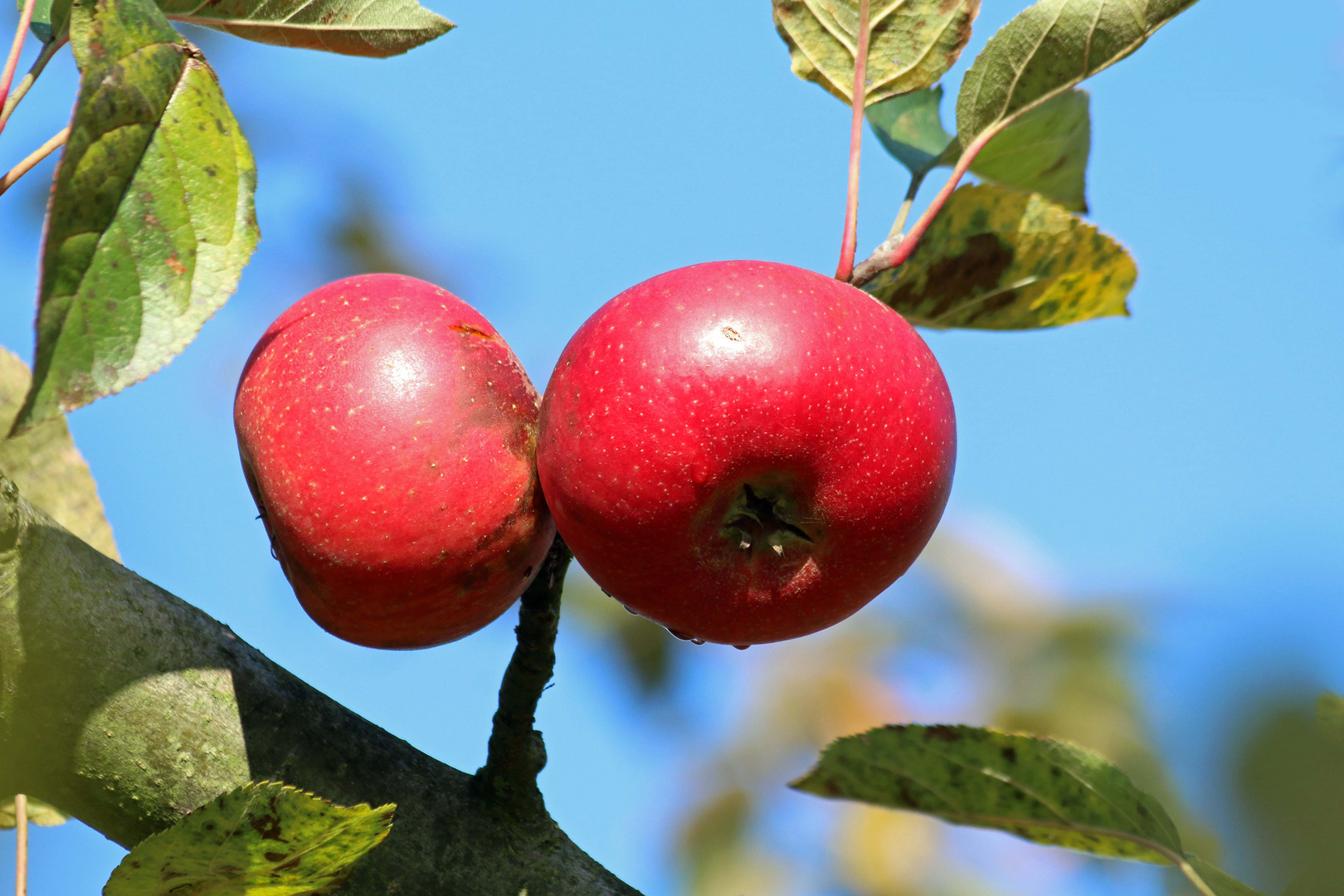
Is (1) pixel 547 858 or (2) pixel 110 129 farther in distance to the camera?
(1) pixel 547 858

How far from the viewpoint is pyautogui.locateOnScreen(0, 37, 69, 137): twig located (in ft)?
3.34

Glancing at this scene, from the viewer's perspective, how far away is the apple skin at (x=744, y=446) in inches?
41.6

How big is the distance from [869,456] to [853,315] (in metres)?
0.14

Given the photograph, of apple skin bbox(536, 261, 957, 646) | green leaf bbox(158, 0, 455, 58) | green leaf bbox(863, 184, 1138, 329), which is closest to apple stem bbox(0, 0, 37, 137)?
green leaf bbox(158, 0, 455, 58)

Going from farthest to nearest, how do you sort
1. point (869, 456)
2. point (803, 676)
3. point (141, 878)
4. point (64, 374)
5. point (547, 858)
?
point (803, 676) → point (547, 858) → point (869, 456) → point (141, 878) → point (64, 374)

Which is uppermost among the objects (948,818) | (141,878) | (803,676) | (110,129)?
(110,129)

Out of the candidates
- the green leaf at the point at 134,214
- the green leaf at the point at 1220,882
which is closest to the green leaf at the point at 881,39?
the green leaf at the point at 134,214

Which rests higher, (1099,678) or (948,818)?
(948,818)

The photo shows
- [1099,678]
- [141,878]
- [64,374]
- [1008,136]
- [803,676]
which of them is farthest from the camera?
[803,676]

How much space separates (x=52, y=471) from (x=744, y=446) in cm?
101

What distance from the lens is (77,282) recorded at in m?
0.85

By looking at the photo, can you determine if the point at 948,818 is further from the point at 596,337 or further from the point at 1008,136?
the point at 1008,136

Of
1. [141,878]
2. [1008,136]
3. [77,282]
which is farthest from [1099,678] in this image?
[77,282]

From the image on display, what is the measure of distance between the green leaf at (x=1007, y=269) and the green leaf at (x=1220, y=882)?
2.64ft
